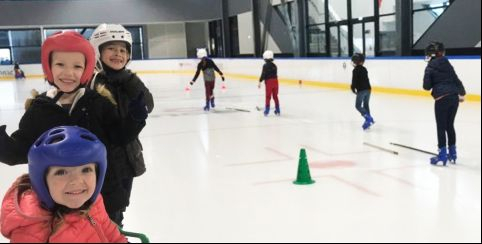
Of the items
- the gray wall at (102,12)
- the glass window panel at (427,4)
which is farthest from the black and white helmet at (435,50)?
the gray wall at (102,12)

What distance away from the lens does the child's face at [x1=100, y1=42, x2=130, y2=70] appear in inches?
89.2

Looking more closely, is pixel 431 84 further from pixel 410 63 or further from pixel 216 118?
pixel 410 63

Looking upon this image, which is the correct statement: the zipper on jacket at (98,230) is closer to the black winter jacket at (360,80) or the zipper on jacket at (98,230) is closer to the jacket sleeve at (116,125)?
the jacket sleeve at (116,125)

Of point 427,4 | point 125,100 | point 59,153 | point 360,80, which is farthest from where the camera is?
point 427,4

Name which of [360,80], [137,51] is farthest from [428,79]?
[137,51]

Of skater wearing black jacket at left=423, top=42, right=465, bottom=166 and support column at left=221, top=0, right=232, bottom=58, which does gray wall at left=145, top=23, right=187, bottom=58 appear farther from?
skater wearing black jacket at left=423, top=42, right=465, bottom=166

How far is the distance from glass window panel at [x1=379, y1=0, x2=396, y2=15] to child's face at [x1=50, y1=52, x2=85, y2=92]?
47.4 ft

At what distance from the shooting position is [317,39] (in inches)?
795

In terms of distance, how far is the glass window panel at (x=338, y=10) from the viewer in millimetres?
18494

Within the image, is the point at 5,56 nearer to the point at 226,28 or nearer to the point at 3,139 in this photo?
the point at 226,28

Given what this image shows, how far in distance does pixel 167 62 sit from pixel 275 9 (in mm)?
7934

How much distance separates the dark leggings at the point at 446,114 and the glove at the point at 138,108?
150 inches

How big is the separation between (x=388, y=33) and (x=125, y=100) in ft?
48.1

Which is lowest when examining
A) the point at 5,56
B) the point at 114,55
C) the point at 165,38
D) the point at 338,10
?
the point at 114,55
